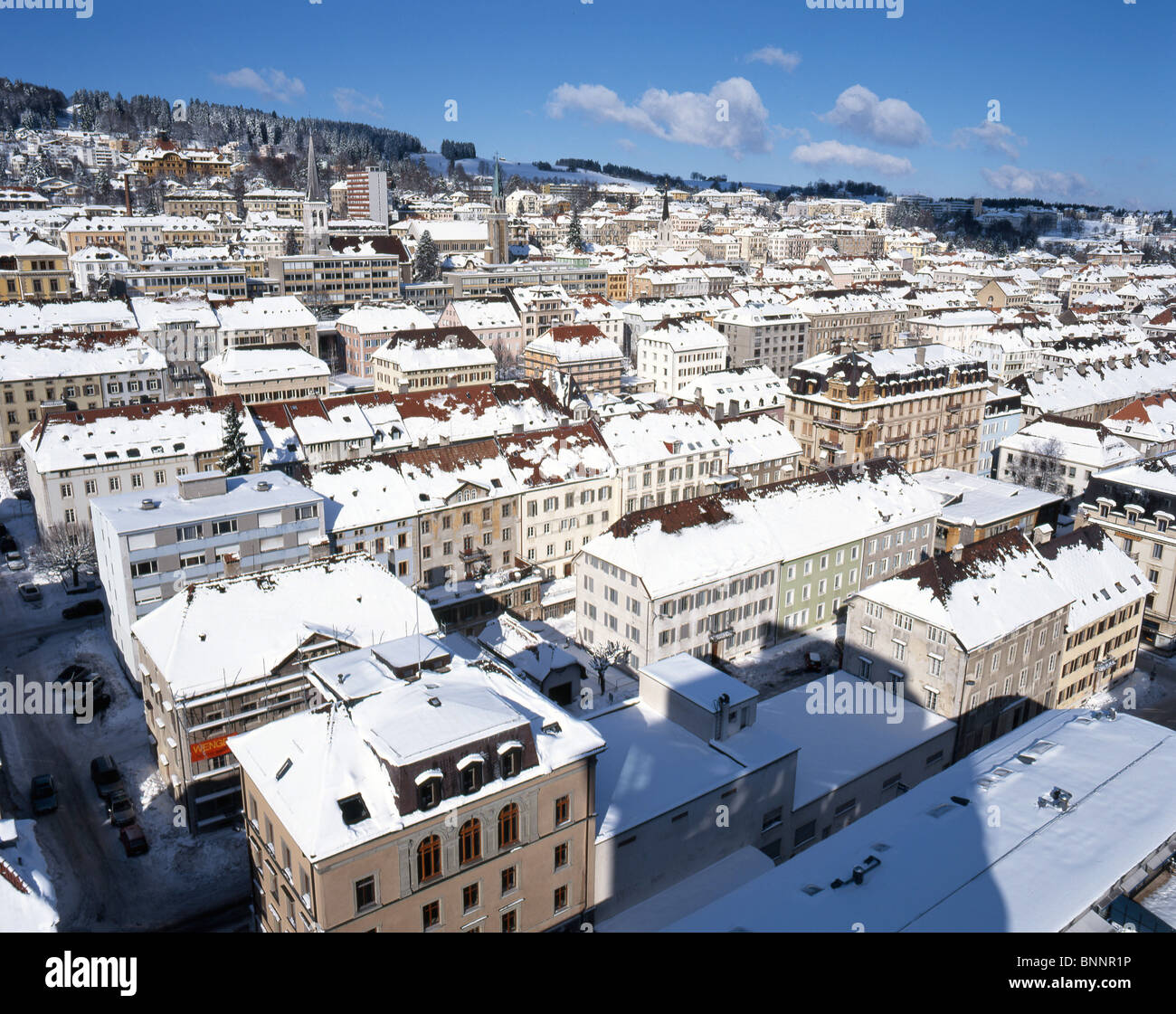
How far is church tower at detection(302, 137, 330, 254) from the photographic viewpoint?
186m

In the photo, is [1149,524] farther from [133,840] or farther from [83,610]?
[83,610]

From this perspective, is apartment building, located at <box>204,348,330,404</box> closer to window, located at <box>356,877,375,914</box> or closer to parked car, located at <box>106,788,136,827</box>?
parked car, located at <box>106,788,136,827</box>

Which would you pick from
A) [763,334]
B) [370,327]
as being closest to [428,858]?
[370,327]

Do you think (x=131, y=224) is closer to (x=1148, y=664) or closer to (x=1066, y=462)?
(x=1066, y=462)

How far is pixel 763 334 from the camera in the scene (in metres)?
140

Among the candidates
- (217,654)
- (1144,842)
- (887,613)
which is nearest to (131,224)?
(217,654)

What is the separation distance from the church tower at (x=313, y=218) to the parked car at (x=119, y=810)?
156 m

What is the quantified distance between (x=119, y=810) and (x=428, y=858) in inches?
873

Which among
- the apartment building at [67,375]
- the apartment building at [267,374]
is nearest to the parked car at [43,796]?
the apartment building at [67,375]

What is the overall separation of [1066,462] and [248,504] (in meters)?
72.4

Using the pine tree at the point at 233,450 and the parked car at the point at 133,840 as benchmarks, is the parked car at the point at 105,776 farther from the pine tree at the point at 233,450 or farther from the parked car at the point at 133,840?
the pine tree at the point at 233,450

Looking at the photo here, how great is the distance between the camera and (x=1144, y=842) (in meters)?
29.8
